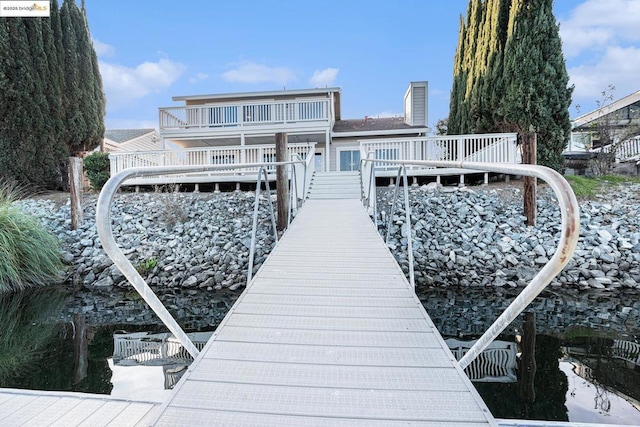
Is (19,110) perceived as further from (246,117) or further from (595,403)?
(595,403)

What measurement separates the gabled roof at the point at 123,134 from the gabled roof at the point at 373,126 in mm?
13341

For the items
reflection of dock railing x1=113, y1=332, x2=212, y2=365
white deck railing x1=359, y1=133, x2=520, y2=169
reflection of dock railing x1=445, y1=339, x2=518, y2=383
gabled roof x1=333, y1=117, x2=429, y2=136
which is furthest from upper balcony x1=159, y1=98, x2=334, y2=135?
reflection of dock railing x1=445, y1=339, x2=518, y2=383

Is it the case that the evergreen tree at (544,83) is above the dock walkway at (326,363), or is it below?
above

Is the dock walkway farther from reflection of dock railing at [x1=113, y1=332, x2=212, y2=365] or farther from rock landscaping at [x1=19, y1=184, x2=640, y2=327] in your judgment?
rock landscaping at [x1=19, y1=184, x2=640, y2=327]

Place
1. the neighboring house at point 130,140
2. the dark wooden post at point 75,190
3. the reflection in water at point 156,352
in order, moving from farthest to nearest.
→ 1. the neighboring house at point 130,140
2. the dark wooden post at point 75,190
3. the reflection in water at point 156,352

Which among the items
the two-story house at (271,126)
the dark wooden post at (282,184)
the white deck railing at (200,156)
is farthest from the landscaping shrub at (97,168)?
the dark wooden post at (282,184)

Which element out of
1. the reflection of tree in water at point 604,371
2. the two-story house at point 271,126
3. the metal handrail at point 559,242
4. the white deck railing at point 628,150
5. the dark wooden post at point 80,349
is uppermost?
the two-story house at point 271,126

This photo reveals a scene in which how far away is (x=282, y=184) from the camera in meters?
6.77

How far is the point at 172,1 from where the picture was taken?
42.5 feet

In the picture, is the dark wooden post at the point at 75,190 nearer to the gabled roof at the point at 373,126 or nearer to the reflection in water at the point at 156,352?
the reflection in water at the point at 156,352

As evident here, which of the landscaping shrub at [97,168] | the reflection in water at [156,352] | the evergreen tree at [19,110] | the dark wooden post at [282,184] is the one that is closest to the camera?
the reflection in water at [156,352]

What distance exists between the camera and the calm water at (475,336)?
3221 millimetres

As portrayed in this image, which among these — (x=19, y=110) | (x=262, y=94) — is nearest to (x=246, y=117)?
(x=262, y=94)

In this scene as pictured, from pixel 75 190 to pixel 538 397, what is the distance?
9.50 m
